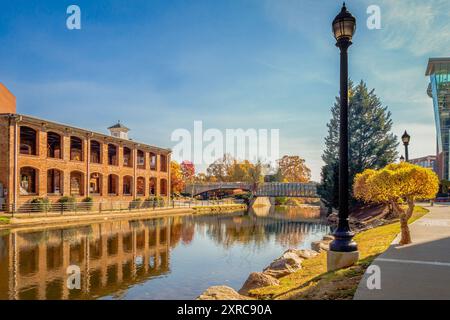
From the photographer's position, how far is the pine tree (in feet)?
118

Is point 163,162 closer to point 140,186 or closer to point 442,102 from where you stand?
point 140,186

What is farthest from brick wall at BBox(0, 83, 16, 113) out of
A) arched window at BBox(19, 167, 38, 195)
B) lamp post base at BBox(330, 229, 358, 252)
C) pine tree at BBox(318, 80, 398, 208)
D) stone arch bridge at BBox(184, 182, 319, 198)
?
lamp post base at BBox(330, 229, 358, 252)

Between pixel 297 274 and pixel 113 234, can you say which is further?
pixel 113 234

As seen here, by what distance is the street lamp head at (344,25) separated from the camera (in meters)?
8.60

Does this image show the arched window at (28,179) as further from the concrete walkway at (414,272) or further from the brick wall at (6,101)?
the concrete walkway at (414,272)

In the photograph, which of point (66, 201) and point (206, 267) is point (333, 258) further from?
point (66, 201)

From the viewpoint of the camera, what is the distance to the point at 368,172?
20.8 meters

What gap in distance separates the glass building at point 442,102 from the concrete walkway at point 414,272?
2978 inches

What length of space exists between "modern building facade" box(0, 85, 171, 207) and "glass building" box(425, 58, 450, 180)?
60.5 meters

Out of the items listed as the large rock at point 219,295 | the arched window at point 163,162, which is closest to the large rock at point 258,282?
the large rock at point 219,295

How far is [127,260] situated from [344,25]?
12.5m

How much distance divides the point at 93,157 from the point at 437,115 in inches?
2896

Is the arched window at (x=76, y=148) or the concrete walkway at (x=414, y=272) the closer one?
the concrete walkway at (x=414, y=272)
